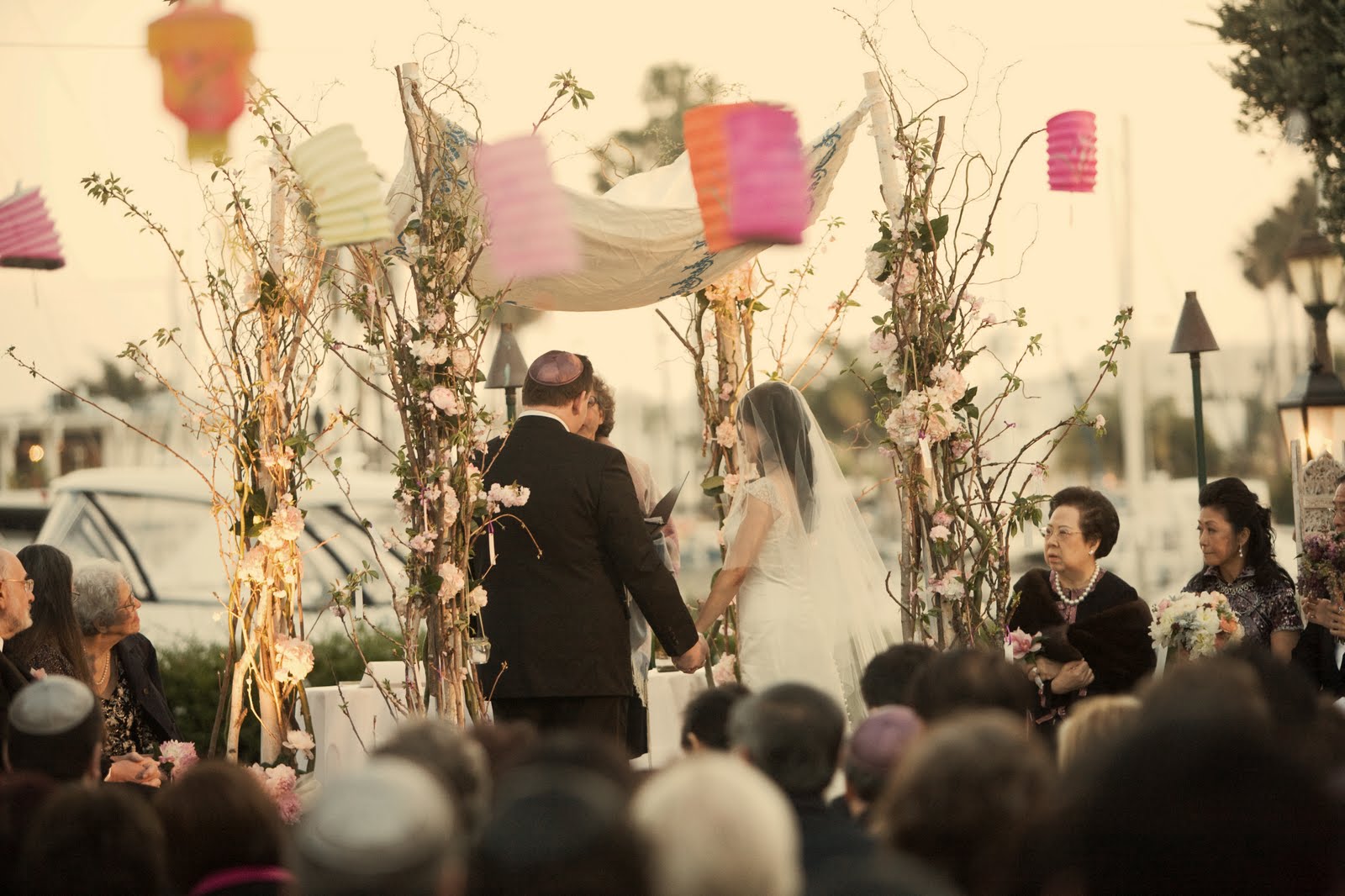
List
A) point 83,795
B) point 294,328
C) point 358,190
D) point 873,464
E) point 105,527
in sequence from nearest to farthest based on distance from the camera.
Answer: point 83,795 < point 358,190 < point 294,328 < point 105,527 < point 873,464

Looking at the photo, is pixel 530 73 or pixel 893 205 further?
pixel 530 73

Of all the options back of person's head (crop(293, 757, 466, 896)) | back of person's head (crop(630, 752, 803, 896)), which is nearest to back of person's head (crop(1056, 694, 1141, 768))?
back of person's head (crop(630, 752, 803, 896))

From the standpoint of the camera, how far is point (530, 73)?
21.3 feet

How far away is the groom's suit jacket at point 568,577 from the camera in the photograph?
4.86 m

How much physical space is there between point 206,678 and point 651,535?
386 cm

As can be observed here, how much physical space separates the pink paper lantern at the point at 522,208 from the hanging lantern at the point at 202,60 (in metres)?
0.88

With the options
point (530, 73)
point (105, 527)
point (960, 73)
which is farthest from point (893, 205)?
point (105, 527)

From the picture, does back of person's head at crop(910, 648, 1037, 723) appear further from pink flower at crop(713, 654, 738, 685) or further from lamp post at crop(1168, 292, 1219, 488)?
lamp post at crop(1168, 292, 1219, 488)

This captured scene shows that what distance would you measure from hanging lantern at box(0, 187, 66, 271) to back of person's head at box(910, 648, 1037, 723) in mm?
4997

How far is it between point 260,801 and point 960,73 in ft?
11.6

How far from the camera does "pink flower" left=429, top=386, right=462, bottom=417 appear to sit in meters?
4.70

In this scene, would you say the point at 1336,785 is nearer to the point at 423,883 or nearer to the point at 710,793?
the point at 710,793

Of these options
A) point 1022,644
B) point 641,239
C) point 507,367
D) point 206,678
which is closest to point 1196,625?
point 1022,644

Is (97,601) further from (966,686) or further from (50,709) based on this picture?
(966,686)
